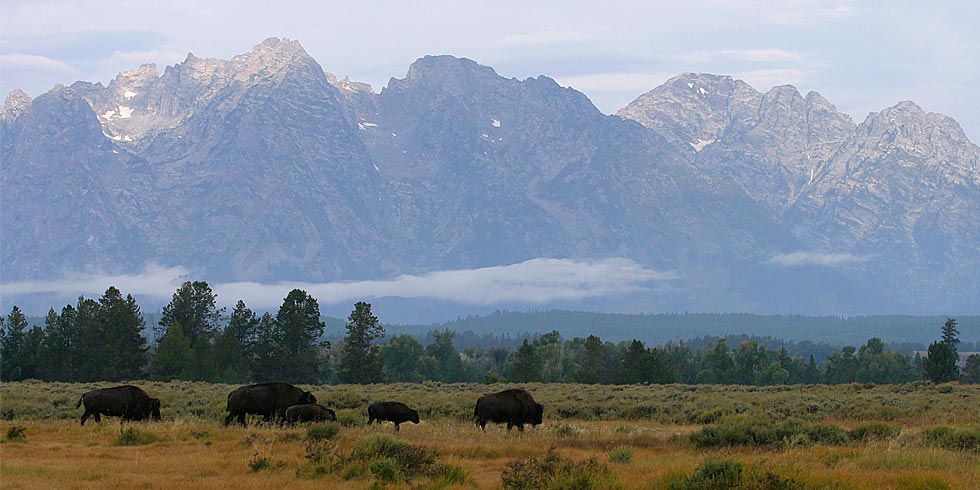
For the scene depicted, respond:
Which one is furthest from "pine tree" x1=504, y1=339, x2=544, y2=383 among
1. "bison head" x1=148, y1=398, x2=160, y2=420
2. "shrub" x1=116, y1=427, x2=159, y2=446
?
"shrub" x1=116, y1=427, x2=159, y2=446

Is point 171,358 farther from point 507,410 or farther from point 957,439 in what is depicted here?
point 957,439

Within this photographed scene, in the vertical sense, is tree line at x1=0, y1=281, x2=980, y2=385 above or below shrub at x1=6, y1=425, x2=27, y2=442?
above

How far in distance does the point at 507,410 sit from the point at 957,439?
39.6ft

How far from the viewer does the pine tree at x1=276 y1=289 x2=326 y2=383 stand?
80062 mm

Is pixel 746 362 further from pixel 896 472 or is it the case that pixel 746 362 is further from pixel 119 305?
pixel 896 472

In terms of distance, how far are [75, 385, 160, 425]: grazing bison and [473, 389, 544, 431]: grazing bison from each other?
9701 millimetres

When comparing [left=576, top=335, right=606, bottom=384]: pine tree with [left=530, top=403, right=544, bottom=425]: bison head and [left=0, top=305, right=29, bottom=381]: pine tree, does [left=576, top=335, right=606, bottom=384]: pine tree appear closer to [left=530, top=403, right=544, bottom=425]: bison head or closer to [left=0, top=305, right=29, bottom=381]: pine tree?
[left=0, top=305, right=29, bottom=381]: pine tree

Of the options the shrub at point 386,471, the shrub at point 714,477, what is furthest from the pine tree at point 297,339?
the shrub at point 714,477

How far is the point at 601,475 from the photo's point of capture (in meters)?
17.6

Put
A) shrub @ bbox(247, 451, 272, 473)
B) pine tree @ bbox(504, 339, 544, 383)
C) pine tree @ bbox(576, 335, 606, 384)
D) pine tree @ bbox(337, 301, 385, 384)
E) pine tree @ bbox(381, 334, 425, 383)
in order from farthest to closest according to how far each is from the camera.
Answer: pine tree @ bbox(381, 334, 425, 383) → pine tree @ bbox(576, 335, 606, 384) → pine tree @ bbox(504, 339, 544, 383) → pine tree @ bbox(337, 301, 385, 384) → shrub @ bbox(247, 451, 272, 473)

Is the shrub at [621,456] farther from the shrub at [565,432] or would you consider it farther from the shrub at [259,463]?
the shrub at [259,463]

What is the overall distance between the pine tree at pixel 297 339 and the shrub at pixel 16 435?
54052 millimetres

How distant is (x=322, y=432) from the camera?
23.8m

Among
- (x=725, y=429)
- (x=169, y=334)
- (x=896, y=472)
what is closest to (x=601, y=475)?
(x=896, y=472)
